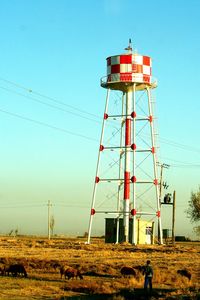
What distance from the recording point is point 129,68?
76.2 m

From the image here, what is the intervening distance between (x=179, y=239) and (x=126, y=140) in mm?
48852

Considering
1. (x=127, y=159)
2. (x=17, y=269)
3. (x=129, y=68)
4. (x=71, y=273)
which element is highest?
(x=129, y=68)

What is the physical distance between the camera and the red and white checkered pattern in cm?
7556

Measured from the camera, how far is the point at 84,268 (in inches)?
1597

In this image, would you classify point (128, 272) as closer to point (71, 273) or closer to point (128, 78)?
point (71, 273)

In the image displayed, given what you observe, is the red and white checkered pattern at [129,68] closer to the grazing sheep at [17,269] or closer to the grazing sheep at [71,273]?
the grazing sheep at [17,269]

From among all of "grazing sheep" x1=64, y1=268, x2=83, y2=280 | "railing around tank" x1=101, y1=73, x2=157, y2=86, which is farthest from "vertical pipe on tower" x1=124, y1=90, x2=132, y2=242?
"grazing sheep" x1=64, y1=268, x2=83, y2=280

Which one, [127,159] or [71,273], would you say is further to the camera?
[127,159]

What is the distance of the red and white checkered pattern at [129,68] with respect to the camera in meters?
75.6

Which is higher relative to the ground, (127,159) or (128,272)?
(127,159)

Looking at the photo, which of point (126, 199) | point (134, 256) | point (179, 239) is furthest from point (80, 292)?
point (179, 239)

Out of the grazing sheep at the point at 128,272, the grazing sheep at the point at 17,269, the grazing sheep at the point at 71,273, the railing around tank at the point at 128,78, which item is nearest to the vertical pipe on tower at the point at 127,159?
the railing around tank at the point at 128,78

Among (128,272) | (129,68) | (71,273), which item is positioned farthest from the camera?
(129,68)

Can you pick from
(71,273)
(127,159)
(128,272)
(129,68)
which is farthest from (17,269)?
(129,68)
